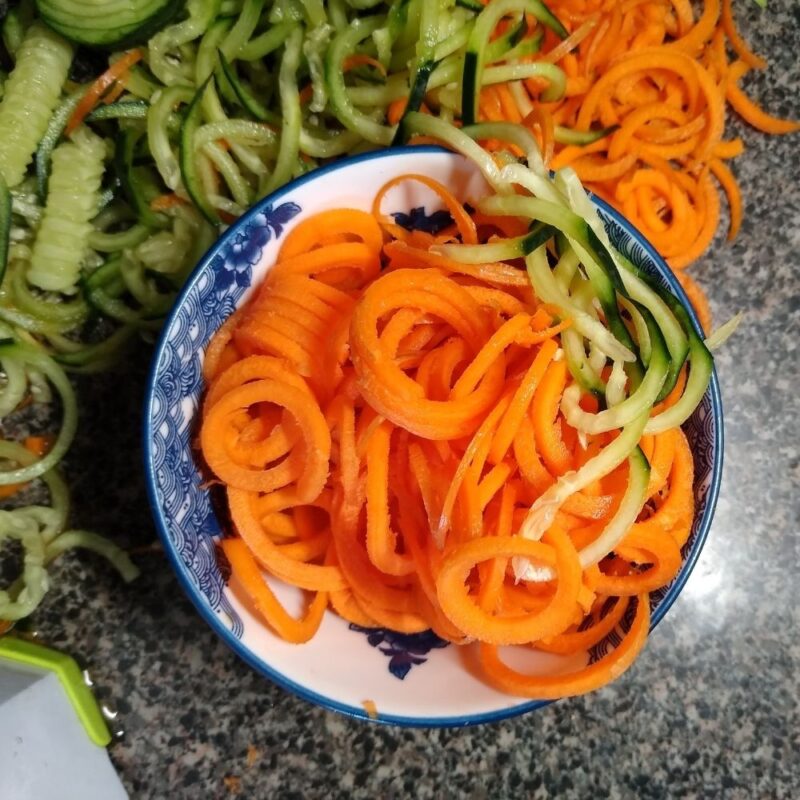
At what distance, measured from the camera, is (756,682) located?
1.05 meters

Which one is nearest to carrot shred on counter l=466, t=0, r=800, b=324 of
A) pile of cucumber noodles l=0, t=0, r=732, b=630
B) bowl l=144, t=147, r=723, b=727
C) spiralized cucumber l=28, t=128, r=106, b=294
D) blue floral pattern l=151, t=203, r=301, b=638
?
pile of cucumber noodles l=0, t=0, r=732, b=630

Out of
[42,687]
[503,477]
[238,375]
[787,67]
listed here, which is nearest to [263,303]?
[238,375]

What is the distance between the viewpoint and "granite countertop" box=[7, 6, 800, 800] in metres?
1.03

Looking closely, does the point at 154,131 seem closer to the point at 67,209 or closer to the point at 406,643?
the point at 67,209

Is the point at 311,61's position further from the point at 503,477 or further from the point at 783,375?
the point at 783,375

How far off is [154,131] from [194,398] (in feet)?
1.05

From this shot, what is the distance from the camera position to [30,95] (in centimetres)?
95

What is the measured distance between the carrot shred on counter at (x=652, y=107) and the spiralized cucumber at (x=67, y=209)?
1.55 feet

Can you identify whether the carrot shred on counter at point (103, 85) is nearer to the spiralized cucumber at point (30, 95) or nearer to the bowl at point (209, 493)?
the spiralized cucumber at point (30, 95)

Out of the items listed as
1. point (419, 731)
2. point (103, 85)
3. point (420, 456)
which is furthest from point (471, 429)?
point (103, 85)

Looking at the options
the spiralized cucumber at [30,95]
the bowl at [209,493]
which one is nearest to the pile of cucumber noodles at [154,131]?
the spiralized cucumber at [30,95]

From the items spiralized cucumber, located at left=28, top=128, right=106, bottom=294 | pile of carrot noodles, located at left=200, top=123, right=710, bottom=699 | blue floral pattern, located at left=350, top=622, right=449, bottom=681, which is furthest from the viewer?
spiralized cucumber, located at left=28, top=128, right=106, bottom=294

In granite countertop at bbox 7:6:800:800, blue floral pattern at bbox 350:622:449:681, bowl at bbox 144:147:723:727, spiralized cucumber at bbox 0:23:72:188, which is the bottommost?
granite countertop at bbox 7:6:800:800

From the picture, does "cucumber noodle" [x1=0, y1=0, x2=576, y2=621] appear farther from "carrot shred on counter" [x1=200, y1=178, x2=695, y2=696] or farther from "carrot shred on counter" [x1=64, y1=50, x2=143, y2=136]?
"carrot shred on counter" [x1=200, y1=178, x2=695, y2=696]
